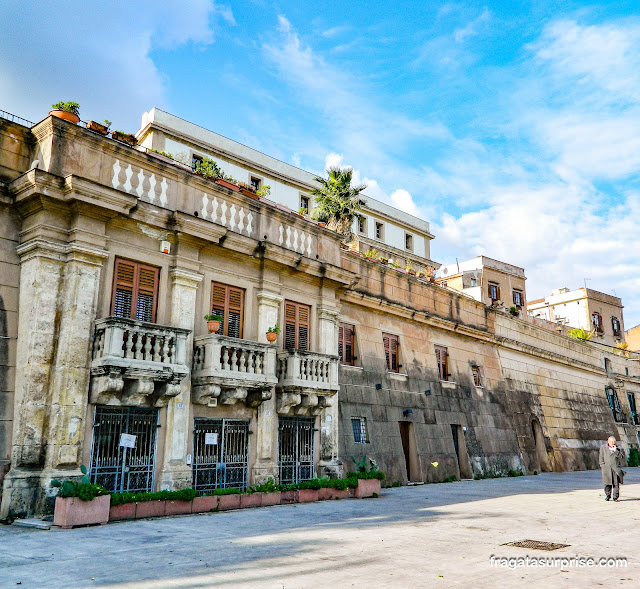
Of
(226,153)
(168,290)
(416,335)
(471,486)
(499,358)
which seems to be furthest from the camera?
(226,153)

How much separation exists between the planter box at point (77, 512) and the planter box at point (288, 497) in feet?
17.2

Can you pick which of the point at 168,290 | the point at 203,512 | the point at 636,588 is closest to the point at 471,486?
the point at 203,512

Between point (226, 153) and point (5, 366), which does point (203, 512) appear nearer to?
point (5, 366)

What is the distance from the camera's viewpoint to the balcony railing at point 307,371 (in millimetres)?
Answer: 17016

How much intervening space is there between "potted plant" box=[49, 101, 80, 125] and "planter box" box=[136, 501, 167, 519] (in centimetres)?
895

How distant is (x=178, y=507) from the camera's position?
43.3 feet

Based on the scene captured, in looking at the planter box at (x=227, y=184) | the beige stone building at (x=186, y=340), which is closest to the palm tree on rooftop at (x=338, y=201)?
the beige stone building at (x=186, y=340)

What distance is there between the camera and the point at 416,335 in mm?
25078

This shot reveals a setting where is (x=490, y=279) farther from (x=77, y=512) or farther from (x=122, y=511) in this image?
(x=77, y=512)

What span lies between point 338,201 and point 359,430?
1768cm

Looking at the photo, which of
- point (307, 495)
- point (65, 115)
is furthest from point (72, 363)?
point (307, 495)

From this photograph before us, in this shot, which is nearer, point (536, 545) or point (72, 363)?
point (536, 545)

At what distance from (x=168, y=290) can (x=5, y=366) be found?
13.8 ft

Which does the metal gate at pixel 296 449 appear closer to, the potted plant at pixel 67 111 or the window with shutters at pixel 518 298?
the potted plant at pixel 67 111
